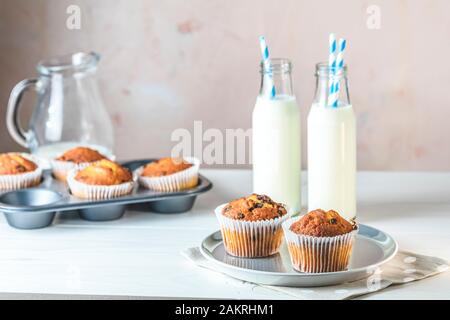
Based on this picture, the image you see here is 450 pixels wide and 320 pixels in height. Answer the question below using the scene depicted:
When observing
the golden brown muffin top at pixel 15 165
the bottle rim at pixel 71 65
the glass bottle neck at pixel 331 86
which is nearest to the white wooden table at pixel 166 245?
the golden brown muffin top at pixel 15 165

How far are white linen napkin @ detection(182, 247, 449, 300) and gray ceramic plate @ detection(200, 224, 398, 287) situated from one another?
0.4 inches

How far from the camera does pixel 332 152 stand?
1.52m

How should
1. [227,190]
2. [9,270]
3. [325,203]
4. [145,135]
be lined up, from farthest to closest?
[145,135], [227,190], [325,203], [9,270]

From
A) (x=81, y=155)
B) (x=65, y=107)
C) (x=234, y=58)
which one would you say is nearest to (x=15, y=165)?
(x=81, y=155)

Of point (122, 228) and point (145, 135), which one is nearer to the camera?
point (122, 228)

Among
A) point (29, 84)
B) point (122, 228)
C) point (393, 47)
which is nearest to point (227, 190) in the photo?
point (122, 228)

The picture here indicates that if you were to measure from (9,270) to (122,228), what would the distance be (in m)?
0.28

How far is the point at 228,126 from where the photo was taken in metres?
2.47

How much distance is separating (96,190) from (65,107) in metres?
0.38

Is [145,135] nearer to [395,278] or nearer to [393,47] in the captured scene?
[393,47]

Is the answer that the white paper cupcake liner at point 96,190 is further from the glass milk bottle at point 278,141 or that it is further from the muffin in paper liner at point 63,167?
the glass milk bottle at point 278,141

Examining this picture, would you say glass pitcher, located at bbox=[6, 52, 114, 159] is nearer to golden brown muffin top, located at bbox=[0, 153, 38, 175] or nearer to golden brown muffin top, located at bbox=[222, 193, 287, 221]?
golden brown muffin top, located at bbox=[0, 153, 38, 175]

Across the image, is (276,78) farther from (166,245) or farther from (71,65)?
(71,65)
